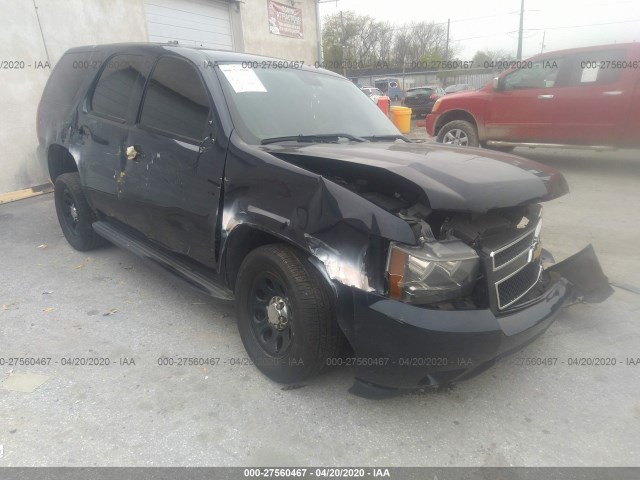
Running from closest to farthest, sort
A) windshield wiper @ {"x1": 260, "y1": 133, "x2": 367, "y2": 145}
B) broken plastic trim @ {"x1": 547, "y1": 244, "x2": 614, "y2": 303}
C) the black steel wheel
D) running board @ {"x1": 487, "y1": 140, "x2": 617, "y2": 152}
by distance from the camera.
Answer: the black steel wheel → windshield wiper @ {"x1": 260, "y1": 133, "x2": 367, "y2": 145} → broken plastic trim @ {"x1": 547, "y1": 244, "x2": 614, "y2": 303} → running board @ {"x1": 487, "y1": 140, "x2": 617, "y2": 152}

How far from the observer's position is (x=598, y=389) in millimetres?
2598

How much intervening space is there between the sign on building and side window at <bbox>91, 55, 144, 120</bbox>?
8.34 metres

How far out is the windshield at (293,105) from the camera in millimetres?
2854

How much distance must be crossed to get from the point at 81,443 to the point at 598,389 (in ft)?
9.12

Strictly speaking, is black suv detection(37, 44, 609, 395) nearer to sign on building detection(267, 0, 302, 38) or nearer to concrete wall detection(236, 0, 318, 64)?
concrete wall detection(236, 0, 318, 64)

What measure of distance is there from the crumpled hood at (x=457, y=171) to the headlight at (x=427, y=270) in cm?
19

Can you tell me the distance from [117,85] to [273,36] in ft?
28.2

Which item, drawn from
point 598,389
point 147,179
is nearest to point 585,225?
point 598,389

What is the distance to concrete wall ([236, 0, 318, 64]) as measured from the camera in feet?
34.7

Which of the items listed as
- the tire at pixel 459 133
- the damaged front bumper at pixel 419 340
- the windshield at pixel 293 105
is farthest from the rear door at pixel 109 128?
the tire at pixel 459 133

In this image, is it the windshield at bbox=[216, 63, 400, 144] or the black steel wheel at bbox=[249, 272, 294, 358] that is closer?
the black steel wheel at bbox=[249, 272, 294, 358]

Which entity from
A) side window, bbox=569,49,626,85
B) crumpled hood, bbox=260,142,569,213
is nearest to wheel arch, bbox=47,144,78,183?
crumpled hood, bbox=260,142,569,213

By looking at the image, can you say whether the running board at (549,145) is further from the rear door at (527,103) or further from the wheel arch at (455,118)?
the wheel arch at (455,118)

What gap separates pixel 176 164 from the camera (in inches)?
117
